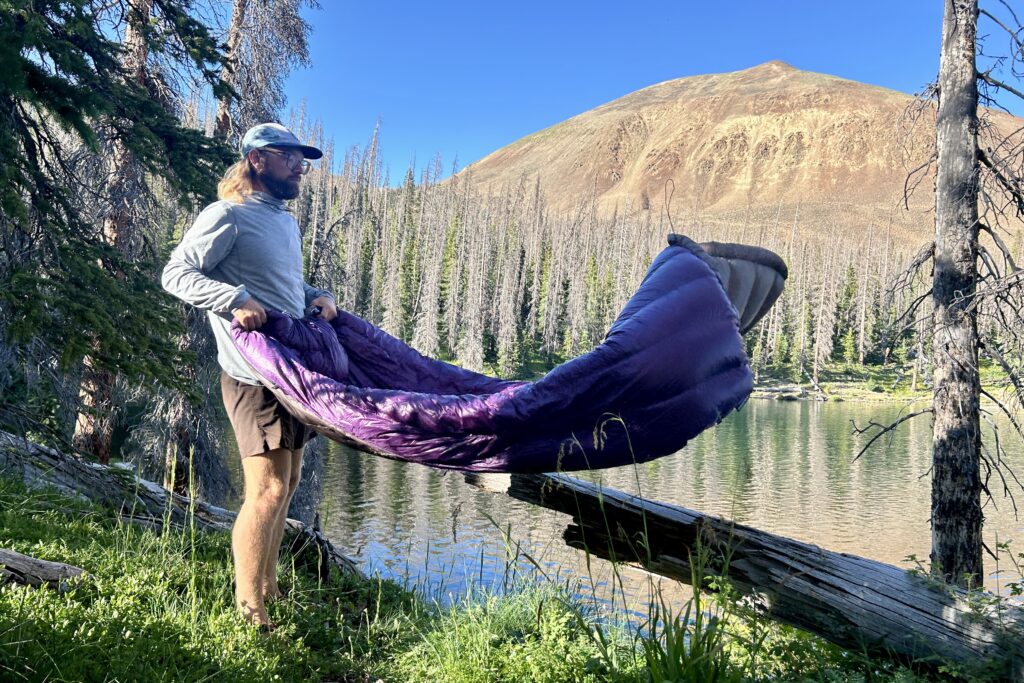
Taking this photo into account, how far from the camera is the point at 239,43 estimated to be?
34.9ft

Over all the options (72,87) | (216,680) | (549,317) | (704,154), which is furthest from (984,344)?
(704,154)

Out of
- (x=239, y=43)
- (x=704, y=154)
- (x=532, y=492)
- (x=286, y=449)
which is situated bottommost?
(x=532, y=492)

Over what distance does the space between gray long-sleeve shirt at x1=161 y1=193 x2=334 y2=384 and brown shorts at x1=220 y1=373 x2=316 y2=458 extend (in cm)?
5

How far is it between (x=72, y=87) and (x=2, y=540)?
90.9 inches

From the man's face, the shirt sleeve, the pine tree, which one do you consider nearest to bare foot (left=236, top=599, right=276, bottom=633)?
the shirt sleeve

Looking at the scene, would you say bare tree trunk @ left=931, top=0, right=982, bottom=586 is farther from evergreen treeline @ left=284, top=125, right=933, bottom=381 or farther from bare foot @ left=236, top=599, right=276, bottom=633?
evergreen treeline @ left=284, top=125, right=933, bottom=381

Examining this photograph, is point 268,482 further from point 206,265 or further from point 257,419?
point 206,265

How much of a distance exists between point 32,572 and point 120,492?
169 cm

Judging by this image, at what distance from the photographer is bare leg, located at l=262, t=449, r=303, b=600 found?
9.37 ft

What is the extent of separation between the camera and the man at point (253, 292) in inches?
106

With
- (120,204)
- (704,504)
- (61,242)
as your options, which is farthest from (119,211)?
(704,504)

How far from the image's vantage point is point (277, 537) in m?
3.01

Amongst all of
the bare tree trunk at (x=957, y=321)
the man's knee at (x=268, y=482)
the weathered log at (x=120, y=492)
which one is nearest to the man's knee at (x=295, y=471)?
the man's knee at (x=268, y=482)

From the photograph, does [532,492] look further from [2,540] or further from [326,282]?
[326,282]
